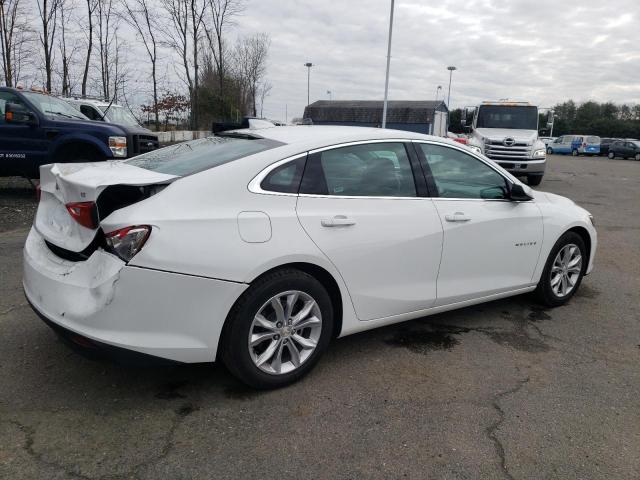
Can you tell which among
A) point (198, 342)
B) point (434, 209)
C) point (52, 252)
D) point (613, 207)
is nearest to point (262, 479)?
point (198, 342)

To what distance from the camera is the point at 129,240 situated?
103 inches

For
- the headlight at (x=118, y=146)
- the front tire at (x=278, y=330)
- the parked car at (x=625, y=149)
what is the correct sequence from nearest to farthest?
the front tire at (x=278, y=330), the headlight at (x=118, y=146), the parked car at (x=625, y=149)

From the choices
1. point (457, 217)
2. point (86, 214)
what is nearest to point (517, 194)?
point (457, 217)

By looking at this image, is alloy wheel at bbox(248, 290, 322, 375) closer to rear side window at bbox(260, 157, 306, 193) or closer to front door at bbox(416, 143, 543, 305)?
rear side window at bbox(260, 157, 306, 193)

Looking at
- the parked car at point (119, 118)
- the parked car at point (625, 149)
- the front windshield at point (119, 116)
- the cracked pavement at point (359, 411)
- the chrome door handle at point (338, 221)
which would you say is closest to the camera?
the cracked pavement at point (359, 411)

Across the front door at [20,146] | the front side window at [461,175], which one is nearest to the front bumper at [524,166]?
the front side window at [461,175]

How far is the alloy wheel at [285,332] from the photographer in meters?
2.99

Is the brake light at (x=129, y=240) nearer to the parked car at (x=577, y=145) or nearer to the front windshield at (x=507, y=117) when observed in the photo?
the front windshield at (x=507, y=117)

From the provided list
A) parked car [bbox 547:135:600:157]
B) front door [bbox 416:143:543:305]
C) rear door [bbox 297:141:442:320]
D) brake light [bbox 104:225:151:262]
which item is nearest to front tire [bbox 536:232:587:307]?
front door [bbox 416:143:543:305]

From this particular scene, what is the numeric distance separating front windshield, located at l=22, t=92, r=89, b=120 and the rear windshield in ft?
20.6

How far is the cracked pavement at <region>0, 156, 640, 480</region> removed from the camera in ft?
8.17

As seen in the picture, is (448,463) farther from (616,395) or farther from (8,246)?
(8,246)

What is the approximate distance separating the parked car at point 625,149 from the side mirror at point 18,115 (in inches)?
1629

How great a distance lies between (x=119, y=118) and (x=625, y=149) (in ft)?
127
